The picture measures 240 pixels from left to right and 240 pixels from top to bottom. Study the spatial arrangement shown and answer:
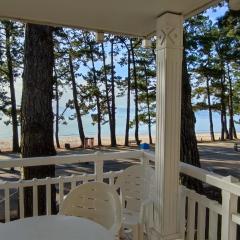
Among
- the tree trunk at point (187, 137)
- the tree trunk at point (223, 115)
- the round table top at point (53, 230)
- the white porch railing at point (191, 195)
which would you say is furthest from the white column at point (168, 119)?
the tree trunk at point (223, 115)

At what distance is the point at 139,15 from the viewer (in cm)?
268

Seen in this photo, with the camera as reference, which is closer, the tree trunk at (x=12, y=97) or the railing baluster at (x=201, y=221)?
the railing baluster at (x=201, y=221)

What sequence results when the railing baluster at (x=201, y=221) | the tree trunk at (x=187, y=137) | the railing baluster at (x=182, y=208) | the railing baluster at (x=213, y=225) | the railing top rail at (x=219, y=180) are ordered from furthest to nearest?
the tree trunk at (x=187, y=137), the railing baluster at (x=182, y=208), the railing baluster at (x=201, y=221), the railing baluster at (x=213, y=225), the railing top rail at (x=219, y=180)

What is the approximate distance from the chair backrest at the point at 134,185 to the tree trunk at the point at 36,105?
1.38 meters

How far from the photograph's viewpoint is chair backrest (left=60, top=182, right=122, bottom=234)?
2412 mm

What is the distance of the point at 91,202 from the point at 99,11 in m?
1.56

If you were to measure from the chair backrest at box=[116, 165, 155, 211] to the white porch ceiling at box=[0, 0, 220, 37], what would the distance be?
57.4 inches

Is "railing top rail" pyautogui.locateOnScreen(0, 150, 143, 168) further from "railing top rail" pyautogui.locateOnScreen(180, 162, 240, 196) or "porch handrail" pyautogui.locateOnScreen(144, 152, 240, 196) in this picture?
"railing top rail" pyautogui.locateOnScreen(180, 162, 240, 196)

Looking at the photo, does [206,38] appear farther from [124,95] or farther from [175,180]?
[175,180]

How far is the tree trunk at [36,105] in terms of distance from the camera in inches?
166

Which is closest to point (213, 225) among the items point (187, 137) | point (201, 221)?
point (201, 221)

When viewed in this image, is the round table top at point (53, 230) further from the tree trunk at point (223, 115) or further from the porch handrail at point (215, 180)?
the tree trunk at point (223, 115)

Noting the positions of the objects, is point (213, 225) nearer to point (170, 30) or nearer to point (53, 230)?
point (53, 230)

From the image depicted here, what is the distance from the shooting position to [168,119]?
2648 mm
